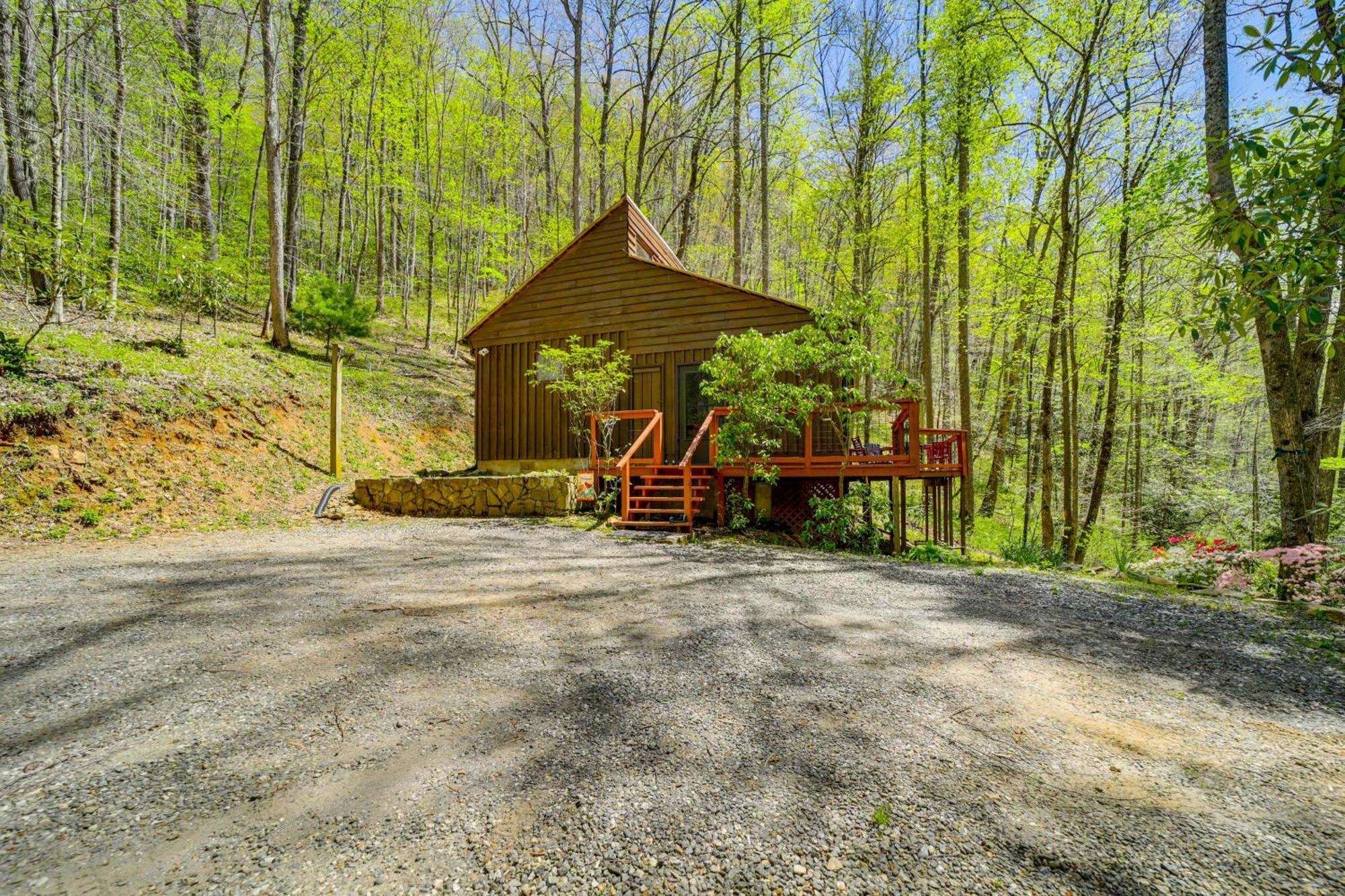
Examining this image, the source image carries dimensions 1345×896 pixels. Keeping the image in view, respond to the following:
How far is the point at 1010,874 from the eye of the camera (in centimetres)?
135

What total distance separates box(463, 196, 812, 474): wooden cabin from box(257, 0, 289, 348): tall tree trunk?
4.23 meters

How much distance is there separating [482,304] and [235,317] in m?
9.62

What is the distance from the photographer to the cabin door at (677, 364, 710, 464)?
9.92m

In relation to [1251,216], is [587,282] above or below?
above

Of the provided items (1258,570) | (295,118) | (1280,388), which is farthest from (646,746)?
(295,118)

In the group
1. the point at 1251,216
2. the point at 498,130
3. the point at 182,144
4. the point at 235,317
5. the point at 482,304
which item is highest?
the point at 498,130

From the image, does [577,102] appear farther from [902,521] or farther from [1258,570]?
[1258,570]

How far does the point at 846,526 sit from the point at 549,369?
6.71 m

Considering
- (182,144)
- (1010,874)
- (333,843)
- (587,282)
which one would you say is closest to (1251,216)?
(1010,874)

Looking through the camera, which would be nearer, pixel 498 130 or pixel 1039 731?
pixel 1039 731

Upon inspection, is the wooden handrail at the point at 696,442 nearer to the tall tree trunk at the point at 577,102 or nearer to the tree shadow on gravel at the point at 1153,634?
the tree shadow on gravel at the point at 1153,634

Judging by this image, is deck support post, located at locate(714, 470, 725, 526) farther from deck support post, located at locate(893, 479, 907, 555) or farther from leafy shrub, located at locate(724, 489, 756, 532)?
deck support post, located at locate(893, 479, 907, 555)

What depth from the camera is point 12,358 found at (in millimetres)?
6180

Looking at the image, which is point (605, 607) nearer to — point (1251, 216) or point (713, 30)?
point (1251, 216)
